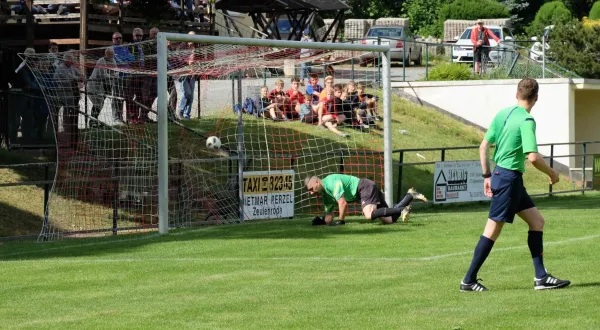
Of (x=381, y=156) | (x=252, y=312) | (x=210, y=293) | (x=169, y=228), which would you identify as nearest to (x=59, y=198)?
(x=169, y=228)

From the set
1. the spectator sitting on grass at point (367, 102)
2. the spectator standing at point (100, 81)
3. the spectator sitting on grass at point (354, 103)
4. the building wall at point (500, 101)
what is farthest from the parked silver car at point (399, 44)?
the spectator standing at point (100, 81)

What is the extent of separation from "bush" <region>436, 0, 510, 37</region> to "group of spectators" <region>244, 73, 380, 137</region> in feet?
141

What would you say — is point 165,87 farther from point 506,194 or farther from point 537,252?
point 537,252

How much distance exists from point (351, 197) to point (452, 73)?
21343 millimetres

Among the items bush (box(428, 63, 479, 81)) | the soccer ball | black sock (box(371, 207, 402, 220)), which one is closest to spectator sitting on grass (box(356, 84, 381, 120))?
the soccer ball

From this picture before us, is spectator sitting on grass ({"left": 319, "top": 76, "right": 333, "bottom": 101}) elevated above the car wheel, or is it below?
below

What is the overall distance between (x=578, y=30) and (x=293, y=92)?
29.5 meters

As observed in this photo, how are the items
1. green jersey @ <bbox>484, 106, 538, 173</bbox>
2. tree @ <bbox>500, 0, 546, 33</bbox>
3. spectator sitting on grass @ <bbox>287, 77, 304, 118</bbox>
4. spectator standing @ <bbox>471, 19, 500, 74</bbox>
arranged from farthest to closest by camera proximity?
tree @ <bbox>500, 0, 546, 33</bbox>
spectator standing @ <bbox>471, 19, 500, 74</bbox>
spectator sitting on grass @ <bbox>287, 77, 304, 118</bbox>
green jersey @ <bbox>484, 106, 538, 173</bbox>

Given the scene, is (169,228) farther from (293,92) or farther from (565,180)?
(565,180)

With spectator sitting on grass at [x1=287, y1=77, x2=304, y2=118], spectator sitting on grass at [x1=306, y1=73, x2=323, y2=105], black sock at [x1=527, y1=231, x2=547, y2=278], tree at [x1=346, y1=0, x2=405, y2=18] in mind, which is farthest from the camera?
tree at [x1=346, y1=0, x2=405, y2=18]

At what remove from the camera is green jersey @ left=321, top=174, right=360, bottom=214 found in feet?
59.4

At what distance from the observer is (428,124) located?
119 ft

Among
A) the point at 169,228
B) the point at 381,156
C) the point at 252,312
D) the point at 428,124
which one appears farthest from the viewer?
the point at 428,124

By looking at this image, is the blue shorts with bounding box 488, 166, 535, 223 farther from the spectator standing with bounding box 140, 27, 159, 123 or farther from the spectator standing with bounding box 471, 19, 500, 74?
the spectator standing with bounding box 471, 19, 500, 74
